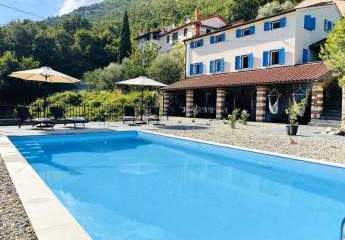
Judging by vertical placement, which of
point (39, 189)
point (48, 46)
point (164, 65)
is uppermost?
point (48, 46)

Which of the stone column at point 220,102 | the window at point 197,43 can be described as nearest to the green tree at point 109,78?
the window at point 197,43

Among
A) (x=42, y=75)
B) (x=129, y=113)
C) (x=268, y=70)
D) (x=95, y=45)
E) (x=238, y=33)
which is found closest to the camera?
(x=42, y=75)

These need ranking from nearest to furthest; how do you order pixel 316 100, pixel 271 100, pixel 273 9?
pixel 316 100
pixel 271 100
pixel 273 9

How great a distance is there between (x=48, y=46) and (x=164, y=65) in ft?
112

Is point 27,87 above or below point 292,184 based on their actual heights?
above

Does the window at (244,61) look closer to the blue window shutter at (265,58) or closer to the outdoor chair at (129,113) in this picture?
the blue window shutter at (265,58)

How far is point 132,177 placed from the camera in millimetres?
9461

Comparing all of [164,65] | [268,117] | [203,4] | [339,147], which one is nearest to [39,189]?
[339,147]

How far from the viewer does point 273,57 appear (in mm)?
25906

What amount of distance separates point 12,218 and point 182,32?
50727 millimetres

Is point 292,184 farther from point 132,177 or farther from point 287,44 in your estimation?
point 287,44

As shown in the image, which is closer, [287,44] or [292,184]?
[292,184]

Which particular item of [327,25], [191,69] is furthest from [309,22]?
[191,69]

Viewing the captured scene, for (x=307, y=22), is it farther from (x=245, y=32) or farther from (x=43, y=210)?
(x=43, y=210)
